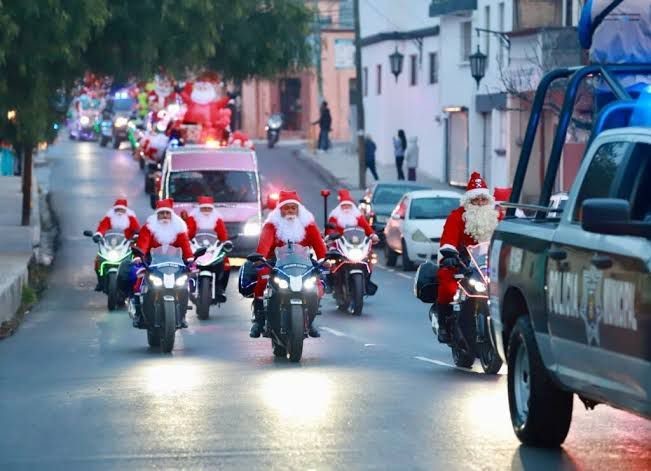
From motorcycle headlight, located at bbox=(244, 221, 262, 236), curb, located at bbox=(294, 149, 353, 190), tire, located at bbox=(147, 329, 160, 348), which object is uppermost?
tire, located at bbox=(147, 329, 160, 348)

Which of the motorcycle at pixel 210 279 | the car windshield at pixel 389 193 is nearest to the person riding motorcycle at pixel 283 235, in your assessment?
the motorcycle at pixel 210 279

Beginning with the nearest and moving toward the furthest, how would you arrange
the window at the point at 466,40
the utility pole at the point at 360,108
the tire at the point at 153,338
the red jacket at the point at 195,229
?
the tire at the point at 153,338
the red jacket at the point at 195,229
the utility pole at the point at 360,108
the window at the point at 466,40

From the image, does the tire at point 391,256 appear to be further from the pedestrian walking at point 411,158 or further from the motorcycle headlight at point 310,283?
the pedestrian walking at point 411,158

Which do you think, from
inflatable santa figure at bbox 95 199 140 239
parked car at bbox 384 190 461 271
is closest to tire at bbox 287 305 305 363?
inflatable santa figure at bbox 95 199 140 239

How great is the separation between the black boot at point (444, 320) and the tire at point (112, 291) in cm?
918

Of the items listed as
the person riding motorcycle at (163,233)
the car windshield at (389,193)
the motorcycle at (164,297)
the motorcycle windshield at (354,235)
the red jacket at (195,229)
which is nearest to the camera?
the motorcycle at (164,297)

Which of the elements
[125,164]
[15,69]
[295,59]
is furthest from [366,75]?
[15,69]

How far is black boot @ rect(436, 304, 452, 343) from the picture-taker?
16.6m

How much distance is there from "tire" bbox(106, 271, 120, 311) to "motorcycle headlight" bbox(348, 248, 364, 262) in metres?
3.32

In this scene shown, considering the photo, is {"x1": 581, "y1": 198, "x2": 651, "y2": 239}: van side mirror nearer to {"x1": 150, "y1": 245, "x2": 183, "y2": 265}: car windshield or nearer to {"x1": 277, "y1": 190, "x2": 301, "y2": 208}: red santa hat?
{"x1": 277, "y1": 190, "x2": 301, "y2": 208}: red santa hat

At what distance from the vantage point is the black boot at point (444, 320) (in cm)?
1664

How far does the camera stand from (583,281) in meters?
9.77

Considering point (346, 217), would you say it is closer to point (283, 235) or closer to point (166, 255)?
point (166, 255)

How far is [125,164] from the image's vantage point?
64.2 meters
